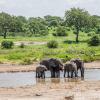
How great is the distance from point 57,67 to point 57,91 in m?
8.71

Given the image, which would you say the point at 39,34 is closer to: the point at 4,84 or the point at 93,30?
the point at 93,30

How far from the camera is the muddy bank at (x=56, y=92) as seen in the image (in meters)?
23.8

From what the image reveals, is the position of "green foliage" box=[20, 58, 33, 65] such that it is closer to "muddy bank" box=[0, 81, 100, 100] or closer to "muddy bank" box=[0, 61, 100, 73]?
"muddy bank" box=[0, 61, 100, 73]

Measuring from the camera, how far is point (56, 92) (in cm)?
2583

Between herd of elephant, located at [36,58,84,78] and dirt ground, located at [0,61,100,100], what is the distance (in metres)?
1.71

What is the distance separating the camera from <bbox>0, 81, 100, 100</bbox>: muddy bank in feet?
78.0

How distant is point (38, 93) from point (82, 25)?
56824 millimetres

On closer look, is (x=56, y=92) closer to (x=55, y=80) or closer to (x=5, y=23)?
(x=55, y=80)

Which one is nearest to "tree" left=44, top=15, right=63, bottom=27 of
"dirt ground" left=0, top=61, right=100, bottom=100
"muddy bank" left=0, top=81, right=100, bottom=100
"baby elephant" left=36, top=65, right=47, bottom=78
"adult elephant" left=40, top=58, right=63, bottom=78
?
"adult elephant" left=40, top=58, right=63, bottom=78

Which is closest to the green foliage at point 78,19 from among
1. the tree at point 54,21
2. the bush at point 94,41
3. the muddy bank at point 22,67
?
the bush at point 94,41

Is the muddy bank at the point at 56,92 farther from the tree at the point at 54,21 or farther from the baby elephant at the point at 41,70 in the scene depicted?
the tree at the point at 54,21

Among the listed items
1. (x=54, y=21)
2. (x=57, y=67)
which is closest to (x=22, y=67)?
(x=57, y=67)

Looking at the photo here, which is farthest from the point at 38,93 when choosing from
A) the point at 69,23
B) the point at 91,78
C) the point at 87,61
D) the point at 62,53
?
the point at 69,23

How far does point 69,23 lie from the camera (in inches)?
3194
